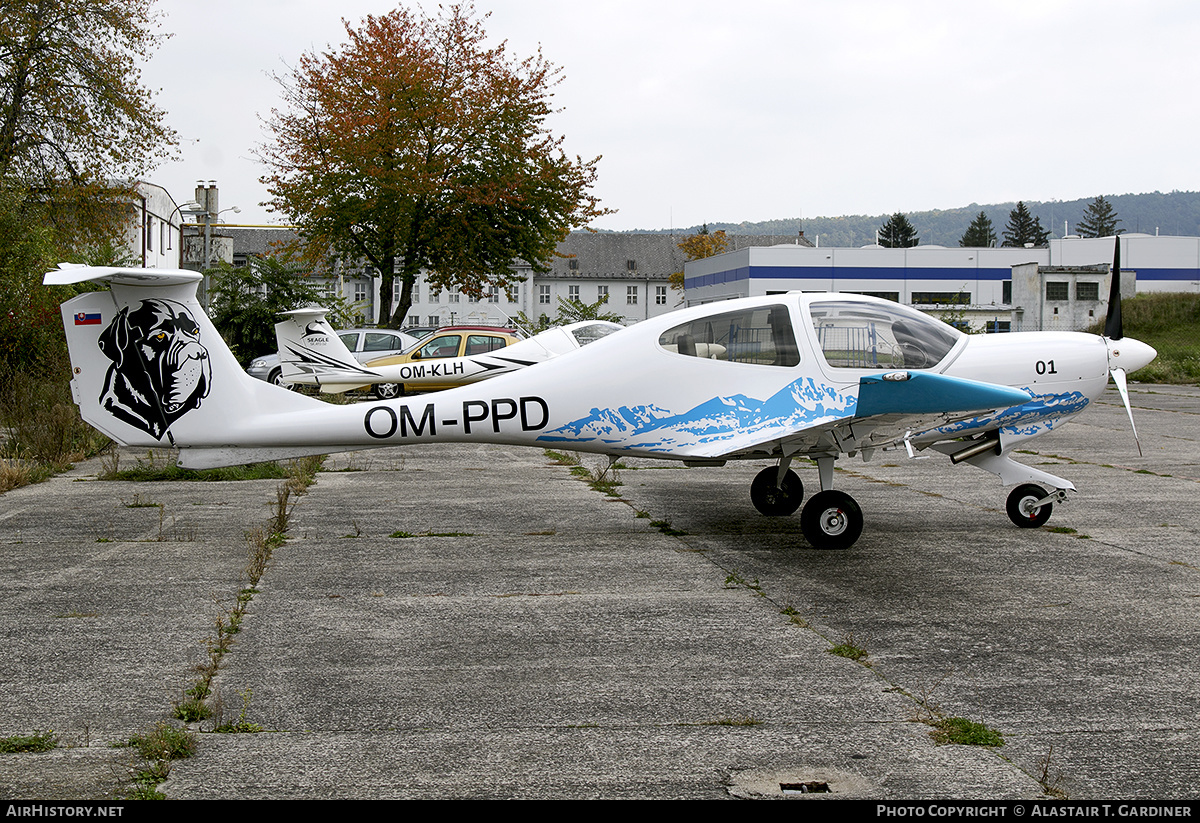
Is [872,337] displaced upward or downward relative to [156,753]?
upward

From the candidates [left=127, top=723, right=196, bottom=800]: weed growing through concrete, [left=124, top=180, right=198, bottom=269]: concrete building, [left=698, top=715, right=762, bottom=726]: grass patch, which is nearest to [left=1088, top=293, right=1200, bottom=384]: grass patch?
[left=698, top=715, right=762, bottom=726]: grass patch

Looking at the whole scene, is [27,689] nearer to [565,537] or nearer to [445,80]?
[565,537]

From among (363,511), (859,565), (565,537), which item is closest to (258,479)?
(363,511)

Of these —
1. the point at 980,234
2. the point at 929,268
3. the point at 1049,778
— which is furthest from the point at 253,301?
the point at 980,234

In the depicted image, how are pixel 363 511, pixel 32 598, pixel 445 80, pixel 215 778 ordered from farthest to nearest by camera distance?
pixel 445 80 → pixel 363 511 → pixel 32 598 → pixel 215 778

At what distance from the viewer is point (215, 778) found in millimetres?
3885

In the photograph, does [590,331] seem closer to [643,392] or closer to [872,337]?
[643,392]

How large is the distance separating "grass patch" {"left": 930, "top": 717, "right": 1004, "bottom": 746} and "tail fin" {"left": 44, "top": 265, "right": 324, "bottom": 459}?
19.9 ft

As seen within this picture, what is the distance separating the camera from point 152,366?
8227 mm

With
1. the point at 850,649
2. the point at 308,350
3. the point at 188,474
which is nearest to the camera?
the point at 850,649

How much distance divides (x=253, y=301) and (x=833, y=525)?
79.9 feet

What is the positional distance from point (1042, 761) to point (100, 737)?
3904 mm

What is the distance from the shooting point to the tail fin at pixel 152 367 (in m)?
8.12

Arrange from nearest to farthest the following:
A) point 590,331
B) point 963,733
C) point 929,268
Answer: point 963,733 < point 590,331 < point 929,268
